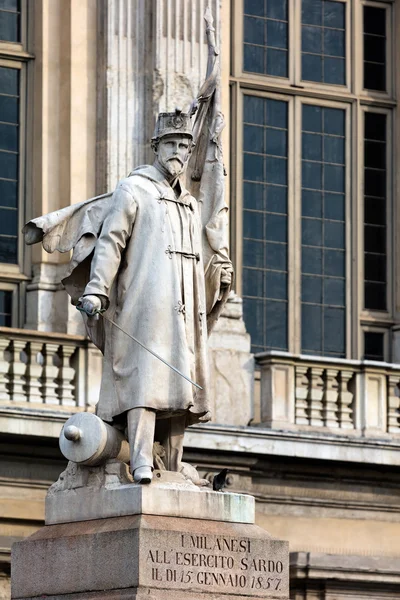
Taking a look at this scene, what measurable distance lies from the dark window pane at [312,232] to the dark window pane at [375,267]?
0.70m

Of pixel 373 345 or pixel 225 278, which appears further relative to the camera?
pixel 373 345

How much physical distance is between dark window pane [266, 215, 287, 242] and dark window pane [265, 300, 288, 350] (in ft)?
2.28

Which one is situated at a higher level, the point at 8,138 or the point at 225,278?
the point at 8,138

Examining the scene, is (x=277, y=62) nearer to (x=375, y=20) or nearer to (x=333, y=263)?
(x=375, y=20)

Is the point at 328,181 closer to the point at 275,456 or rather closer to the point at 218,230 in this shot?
the point at 275,456

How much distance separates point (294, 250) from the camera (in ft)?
82.9

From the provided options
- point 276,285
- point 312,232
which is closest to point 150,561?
point 276,285

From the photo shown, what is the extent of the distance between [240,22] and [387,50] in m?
2.06

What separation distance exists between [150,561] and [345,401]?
1237cm

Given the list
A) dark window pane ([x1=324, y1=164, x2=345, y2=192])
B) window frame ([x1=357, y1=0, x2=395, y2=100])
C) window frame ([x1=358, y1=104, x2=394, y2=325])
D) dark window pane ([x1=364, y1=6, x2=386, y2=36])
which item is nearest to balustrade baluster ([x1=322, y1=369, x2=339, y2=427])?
window frame ([x1=358, y1=104, x2=394, y2=325])

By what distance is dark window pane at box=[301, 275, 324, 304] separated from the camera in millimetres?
25359

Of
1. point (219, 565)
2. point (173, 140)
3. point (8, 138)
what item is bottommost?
point (219, 565)

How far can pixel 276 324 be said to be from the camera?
82.2 feet

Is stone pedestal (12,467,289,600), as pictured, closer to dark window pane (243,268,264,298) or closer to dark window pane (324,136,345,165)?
dark window pane (243,268,264,298)
